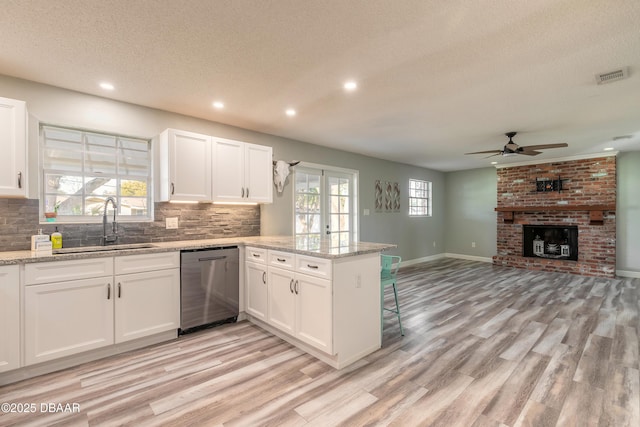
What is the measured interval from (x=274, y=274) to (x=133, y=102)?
2.35m

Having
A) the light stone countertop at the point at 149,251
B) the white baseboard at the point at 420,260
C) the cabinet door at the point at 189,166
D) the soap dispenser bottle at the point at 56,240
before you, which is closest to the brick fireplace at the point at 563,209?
the white baseboard at the point at 420,260

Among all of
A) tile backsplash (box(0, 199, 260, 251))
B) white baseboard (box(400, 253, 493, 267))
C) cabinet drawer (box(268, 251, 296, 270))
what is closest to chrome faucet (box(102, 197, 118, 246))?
tile backsplash (box(0, 199, 260, 251))

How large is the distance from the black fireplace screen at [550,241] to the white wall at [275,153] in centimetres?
196

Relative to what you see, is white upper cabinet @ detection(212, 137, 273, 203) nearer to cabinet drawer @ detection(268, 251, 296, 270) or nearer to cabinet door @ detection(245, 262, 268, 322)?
cabinet door @ detection(245, 262, 268, 322)

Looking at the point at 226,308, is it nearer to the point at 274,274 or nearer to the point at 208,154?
the point at 274,274

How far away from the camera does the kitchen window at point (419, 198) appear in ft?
23.6

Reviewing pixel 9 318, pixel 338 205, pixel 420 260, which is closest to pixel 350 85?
pixel 338 205

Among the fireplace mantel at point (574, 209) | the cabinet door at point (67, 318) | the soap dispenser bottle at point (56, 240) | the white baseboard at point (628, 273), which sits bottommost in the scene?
the white baseboard at point (628, 273)

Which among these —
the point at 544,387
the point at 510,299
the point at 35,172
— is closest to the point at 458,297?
the point at 510,299

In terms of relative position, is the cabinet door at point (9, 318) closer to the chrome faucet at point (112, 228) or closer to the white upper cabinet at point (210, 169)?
the chrome faucet at point (112, 228)

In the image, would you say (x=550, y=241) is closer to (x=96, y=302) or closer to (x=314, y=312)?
(x=314, y=312)

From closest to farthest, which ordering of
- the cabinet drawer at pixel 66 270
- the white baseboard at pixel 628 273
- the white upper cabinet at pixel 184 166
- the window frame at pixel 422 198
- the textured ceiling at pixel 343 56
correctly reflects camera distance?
the textured ceiling at pixel 343 56, the cabinet drawer at pixel 66 270, the white upper cabinet at pixel 184 166, the white baseboard at pixel 628 273, the window frame at pixel 422 198

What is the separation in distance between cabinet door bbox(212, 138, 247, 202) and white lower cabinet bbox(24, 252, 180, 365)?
937 millimetres

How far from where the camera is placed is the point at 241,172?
3.66m
